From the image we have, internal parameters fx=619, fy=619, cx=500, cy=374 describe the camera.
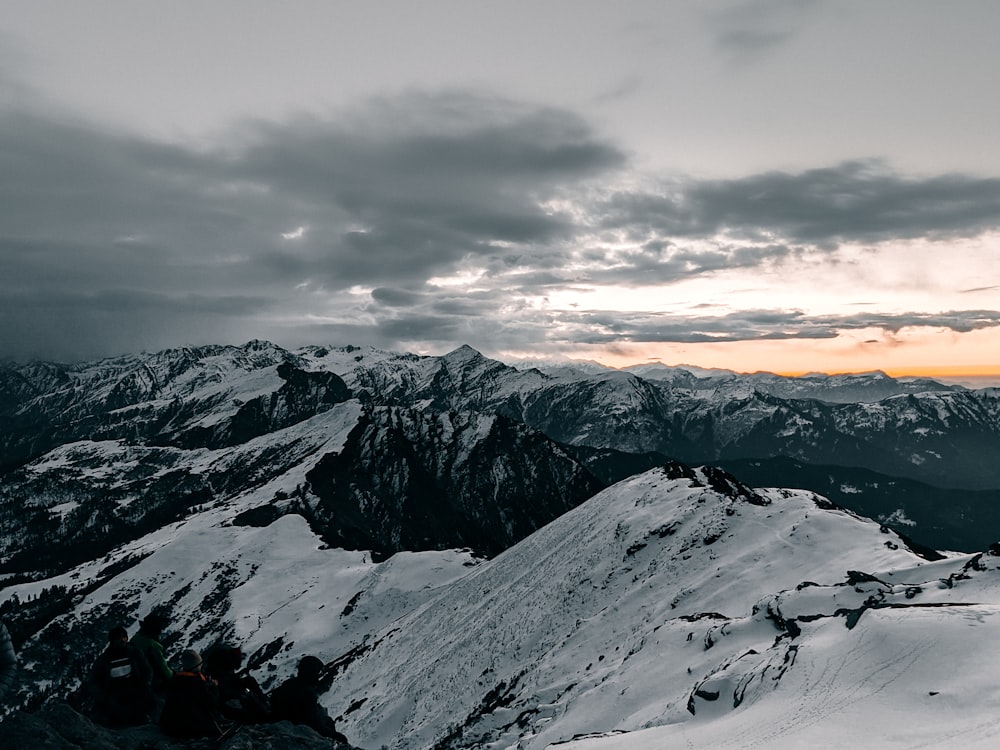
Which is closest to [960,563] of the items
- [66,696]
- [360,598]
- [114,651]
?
[114,651]

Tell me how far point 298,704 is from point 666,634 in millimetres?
30995

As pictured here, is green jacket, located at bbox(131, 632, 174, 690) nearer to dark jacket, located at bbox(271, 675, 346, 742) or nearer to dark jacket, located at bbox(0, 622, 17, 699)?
dark jacket, located at bbox(271, 675, 346, 742)

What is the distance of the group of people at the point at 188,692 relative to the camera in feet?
39.1

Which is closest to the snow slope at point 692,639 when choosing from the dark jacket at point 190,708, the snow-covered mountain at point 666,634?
the snow-covered mountain at point 666,634

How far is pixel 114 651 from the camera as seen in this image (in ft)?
42.9

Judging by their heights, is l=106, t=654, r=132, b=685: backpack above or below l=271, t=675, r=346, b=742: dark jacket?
above

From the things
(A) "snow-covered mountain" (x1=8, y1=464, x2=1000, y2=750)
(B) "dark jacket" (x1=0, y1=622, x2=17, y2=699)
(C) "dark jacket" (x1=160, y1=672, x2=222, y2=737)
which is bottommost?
(A) "snow-covered mountain" (x1=8, y1=464, x2=1000, y2=750)

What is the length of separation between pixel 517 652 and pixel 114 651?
4210 centimetres

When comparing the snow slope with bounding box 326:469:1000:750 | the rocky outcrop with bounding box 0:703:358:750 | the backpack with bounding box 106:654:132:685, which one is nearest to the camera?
the rocky outcrop with bounding box 0:703:358:750

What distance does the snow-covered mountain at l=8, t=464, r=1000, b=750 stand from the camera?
63.3 ft

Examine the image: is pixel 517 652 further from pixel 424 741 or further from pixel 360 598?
pixel 360 598

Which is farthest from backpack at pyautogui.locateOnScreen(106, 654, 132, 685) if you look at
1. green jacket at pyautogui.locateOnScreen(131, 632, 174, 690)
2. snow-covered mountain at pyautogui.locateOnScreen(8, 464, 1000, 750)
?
snow-covered mountain at pyautogui.locateOnScreen(8, 464, 1000, 750)

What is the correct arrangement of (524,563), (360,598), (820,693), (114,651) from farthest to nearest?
1. (360,598)
2. (524,563)
3. (820,693)
4. (114,651)

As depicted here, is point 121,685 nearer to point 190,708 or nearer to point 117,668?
point 117,668
